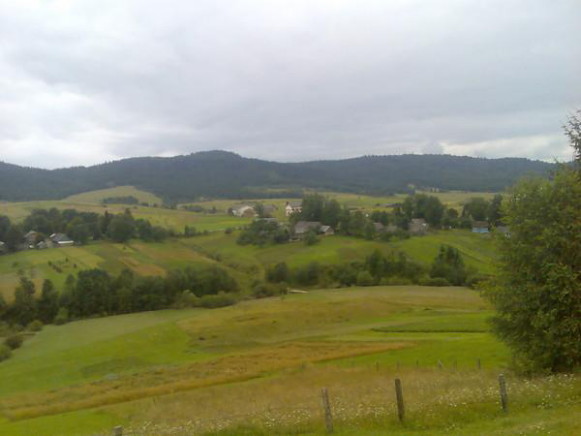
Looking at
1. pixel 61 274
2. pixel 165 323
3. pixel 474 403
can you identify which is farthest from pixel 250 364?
pixel 61 274

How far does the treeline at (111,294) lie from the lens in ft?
274

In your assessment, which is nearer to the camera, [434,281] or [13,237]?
[434,281]

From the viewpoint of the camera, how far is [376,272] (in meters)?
103

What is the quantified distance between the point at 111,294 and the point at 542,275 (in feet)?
262

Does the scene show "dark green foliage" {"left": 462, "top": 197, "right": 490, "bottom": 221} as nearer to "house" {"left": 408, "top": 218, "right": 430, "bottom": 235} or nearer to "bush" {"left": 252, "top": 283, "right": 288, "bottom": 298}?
"house" {"left": 408, "top": 218, "right": 430, "bottom": 235}

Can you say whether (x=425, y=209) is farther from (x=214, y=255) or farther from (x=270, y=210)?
(x=270, y=210)

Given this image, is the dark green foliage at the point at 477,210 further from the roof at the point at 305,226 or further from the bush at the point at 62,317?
the bush at the point at 62,317

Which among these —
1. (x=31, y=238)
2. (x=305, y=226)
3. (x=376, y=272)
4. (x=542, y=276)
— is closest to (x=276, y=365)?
(x=542, y=276)

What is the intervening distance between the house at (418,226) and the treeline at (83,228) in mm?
59788

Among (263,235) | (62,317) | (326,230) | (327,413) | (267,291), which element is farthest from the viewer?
(326,230)

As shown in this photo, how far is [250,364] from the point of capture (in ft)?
145

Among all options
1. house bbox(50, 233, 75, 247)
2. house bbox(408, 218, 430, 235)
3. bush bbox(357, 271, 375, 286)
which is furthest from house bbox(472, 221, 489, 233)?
house bbox(50, 233, 75, 247)

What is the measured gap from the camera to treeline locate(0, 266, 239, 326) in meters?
83.6

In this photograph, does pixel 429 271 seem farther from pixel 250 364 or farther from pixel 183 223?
pixel 183 223
